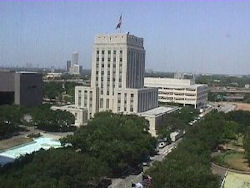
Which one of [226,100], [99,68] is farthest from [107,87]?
[226,100]

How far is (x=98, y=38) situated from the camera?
6103 cm

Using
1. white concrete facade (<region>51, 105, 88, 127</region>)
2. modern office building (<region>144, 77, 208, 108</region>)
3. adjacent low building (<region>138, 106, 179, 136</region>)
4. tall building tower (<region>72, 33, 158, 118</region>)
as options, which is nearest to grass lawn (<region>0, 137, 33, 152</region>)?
white concrete facade (<region>51, 105, 88, 127</region>)

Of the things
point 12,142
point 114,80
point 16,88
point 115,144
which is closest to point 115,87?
point 114,80

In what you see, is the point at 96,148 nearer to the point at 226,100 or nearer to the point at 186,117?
the point at 186,117

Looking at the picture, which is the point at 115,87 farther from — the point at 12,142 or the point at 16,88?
the point at 12,142

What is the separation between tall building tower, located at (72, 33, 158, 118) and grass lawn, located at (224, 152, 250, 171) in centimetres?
1867

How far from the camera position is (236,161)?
4012cm

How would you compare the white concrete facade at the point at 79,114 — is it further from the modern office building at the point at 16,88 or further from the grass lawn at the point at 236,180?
the grass lawn at the point at 236,180

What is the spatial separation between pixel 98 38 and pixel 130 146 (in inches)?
1198

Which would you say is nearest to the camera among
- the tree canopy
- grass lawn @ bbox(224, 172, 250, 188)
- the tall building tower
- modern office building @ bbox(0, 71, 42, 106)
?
grass lawn @ bbox(224, 172, 250, 188)

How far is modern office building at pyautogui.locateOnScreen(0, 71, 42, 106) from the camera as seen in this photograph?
63781 mm

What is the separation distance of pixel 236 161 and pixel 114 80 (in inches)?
1010

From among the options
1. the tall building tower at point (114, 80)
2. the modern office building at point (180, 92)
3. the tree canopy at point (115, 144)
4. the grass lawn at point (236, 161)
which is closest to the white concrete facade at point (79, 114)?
the tall building tower at point (114, 80)

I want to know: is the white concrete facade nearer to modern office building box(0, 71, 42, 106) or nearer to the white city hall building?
the white city hall building
